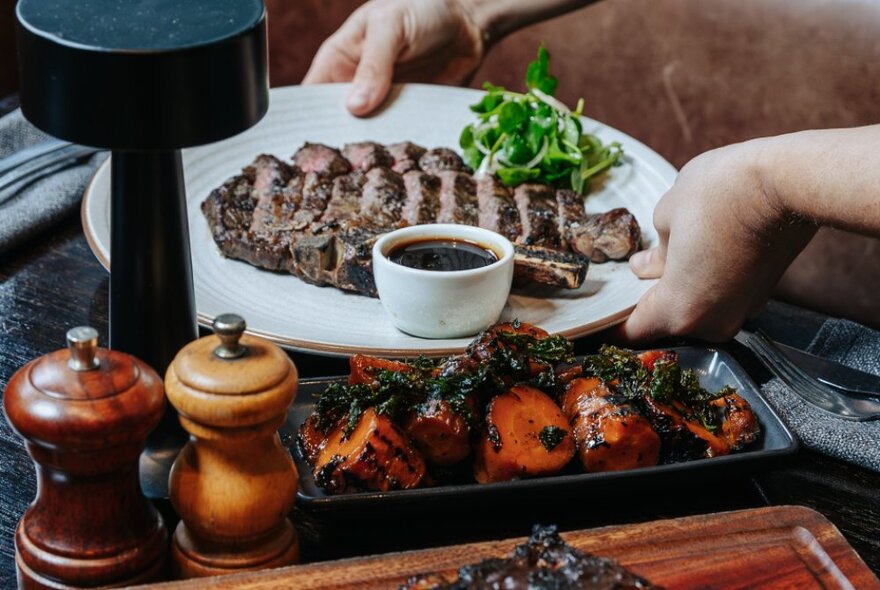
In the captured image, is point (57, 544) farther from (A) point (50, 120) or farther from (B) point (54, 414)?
(A) point (50, 120)

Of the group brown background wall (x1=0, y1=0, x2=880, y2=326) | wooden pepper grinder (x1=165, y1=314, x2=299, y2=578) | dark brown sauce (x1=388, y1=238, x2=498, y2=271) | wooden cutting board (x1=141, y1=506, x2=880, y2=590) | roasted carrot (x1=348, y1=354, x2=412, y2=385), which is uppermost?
wooden pepper grinder (x1=165, y1=314, x2=299, y2=578)

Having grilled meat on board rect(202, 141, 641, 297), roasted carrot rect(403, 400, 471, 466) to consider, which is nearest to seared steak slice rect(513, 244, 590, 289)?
grilled meat on board rect(202, 141, 641, 297)

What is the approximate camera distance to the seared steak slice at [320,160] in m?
2.46

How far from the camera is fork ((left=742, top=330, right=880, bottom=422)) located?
5.13 ft

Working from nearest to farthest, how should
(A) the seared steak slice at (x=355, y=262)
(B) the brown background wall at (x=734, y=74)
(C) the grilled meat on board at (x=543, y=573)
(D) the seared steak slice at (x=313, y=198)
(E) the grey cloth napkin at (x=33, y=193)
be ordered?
(C) the grilled meat on board at (x=543, y=573) < (A) the seared steak slice at (x=355, y=262) < (E) the grey cloth napkin at (x=33, y=193) < (D) the seared steak slice at (x=313, y=198) < (B) the brown background wall at (x=734, y=74)

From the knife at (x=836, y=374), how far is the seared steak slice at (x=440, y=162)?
103 cm

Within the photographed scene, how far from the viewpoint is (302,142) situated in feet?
8.80

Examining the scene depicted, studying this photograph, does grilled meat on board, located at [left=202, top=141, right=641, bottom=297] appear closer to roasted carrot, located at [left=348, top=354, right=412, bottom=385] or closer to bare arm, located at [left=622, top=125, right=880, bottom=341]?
bare arm, located at [left=622, top=125, right=880, bottom=341]

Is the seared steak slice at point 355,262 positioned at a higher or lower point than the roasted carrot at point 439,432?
lower

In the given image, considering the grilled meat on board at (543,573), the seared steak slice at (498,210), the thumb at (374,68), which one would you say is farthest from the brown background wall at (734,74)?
the grilled meat on board at (543,573)

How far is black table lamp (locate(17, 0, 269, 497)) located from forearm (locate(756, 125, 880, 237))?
85 cm

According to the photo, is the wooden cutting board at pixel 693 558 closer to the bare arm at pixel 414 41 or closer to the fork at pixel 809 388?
the fork at pixel 809 388

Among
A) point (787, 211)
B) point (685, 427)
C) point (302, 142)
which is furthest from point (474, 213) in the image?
point (685, 427)

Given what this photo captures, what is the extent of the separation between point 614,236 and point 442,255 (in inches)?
19.3
